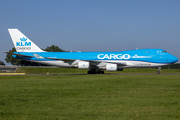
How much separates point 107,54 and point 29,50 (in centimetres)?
1416

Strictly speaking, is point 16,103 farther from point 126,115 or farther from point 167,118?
point 167,118

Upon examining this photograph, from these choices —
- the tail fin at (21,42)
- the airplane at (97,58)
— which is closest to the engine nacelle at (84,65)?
the airplane at (97,58)

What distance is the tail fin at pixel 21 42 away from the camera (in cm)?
3841

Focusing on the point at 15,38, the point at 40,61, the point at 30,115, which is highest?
the point at 15,38

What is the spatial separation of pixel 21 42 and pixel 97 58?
555 inches

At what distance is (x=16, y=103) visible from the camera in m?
8.82

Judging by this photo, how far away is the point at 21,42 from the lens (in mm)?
38812

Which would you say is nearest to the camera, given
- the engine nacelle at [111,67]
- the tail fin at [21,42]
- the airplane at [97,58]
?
the engine nacelle at [111,67]

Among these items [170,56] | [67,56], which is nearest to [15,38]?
[67,56]

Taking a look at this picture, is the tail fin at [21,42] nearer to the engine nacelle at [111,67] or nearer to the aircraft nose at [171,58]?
the engine nacelle at [111,67]

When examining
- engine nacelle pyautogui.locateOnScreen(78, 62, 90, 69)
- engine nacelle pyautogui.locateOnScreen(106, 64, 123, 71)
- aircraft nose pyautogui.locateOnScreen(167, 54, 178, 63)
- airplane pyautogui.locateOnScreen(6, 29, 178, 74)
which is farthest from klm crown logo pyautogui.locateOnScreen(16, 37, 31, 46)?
aircraft nose pyautogui.locateOnScreen(167, 54, 178, 63)

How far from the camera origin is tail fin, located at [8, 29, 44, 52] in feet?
126

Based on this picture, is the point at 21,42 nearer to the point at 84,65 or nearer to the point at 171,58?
the point at 84,65

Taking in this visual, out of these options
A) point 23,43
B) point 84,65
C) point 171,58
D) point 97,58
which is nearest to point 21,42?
point 23,43
